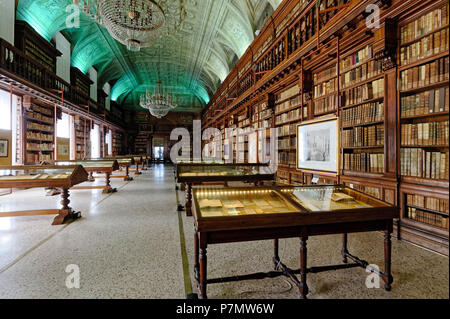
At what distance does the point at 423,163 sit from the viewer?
2.62 m

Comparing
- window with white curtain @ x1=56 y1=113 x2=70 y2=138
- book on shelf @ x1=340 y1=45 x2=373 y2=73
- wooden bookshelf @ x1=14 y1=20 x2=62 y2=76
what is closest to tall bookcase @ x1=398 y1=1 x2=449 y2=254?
book on shelf @ x1=340 y1=45 x2=373 y2=73

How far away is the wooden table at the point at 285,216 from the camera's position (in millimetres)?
1493

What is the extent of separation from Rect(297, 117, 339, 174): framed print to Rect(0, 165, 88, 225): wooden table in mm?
3649

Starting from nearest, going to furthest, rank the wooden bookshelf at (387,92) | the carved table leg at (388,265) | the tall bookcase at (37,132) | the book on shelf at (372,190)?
the carved table leg at (388,265)
the wooden bookshelf at (387,92)
the book on shelf at (372,190)
the tall bookcase at (37,132)

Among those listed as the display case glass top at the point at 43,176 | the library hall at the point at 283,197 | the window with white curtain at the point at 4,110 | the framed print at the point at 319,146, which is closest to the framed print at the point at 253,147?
the library hall at the point at 283,197

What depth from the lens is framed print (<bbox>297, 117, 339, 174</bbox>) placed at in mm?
2846

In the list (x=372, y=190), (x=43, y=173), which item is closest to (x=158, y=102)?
(x=43, y=173)

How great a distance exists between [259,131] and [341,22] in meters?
4.17

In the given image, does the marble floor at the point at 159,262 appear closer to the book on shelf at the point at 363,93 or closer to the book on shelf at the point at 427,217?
the book on shelf at the point at 427,217

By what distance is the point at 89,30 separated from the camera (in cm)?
1030

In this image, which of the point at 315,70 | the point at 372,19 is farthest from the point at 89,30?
the point at 372,19

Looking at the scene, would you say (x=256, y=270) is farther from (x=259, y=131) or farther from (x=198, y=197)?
(x=259, y=131)

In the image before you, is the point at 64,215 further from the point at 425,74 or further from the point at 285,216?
the point at 425,74

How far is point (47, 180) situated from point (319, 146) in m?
4.10
